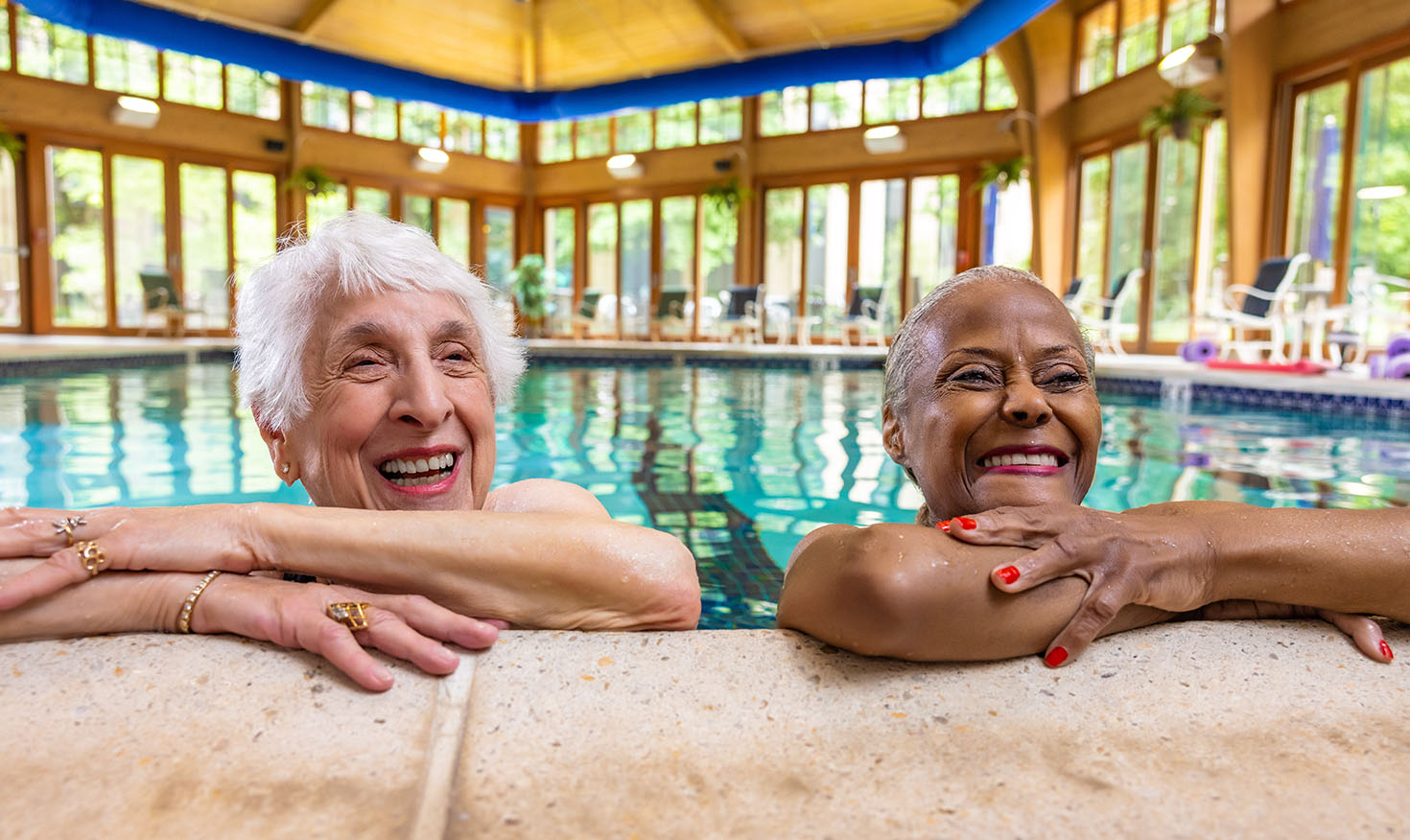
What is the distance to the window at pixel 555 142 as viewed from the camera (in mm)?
18656

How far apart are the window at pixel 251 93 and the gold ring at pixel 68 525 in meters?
16.0

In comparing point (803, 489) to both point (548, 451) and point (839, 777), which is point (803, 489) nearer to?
point (548, 451)

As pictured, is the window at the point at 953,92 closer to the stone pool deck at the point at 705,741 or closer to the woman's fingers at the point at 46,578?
the stone pool deck at the point at 705,741

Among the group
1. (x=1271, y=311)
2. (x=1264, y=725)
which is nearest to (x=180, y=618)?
(x=1264, y=725)

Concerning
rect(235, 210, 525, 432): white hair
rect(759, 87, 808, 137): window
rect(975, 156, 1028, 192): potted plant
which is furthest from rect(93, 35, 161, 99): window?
rect(235, 210, 525, 432): white hair

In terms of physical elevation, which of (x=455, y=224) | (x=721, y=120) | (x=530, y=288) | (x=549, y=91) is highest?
(x=721, y=120)

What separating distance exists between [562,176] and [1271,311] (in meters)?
13.4

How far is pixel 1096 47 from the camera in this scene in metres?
13.0

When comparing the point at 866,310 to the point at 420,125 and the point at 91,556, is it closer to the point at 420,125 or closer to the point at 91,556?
the point at 420,125

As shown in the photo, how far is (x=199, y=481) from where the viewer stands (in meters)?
3.87

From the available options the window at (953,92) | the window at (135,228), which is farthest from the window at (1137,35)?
the window at (135,228)

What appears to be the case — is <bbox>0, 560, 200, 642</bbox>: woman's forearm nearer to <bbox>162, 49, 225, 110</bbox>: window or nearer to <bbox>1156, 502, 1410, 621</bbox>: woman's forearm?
<bbox>1156, 502, 1410, 621</bbox>: woman's forearm

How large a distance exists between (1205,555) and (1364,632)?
0.82 ft

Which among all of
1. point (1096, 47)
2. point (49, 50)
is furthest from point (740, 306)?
point (49, 50)
